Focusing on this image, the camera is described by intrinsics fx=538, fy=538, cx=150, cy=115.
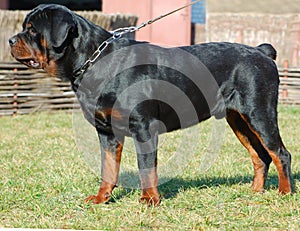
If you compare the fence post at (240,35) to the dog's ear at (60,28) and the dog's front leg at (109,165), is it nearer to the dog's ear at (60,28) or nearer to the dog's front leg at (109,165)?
the dog's front leg at (109,165)

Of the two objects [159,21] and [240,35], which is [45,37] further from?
[240,35]

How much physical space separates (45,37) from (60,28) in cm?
14

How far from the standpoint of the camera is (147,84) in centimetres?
421

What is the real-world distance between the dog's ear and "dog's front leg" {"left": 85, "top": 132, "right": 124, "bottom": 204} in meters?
0.84

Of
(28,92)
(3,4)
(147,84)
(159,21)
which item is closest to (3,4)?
(3,4)

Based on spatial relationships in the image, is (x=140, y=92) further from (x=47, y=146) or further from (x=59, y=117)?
(x=59, y=117)

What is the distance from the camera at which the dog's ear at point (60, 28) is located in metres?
4.04

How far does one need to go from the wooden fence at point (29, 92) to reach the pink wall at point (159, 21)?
434 centimetres

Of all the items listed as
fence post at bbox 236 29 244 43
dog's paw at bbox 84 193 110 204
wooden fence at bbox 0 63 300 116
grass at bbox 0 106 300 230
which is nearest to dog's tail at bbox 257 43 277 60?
grass at bbox 0 106 300 230

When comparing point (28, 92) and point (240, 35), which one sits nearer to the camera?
point (28, 92)

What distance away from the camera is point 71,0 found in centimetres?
1919

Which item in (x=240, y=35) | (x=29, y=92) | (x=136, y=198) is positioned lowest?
(x=29, y=92)

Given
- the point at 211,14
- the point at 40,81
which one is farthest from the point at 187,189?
the point at 211,14

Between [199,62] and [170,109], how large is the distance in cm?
47
